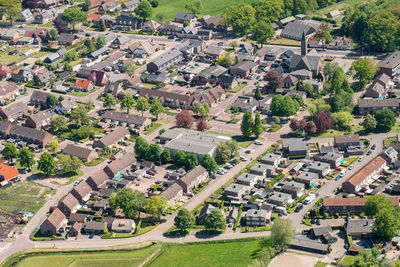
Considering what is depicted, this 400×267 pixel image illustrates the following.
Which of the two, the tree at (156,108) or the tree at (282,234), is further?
the tree at (156,108)

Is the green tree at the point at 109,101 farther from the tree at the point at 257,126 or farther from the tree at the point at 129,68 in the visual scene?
the tree at the point at 257,126

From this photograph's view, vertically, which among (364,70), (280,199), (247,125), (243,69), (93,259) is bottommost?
(93,259)

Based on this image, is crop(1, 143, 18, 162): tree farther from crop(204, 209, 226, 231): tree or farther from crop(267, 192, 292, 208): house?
crop(267, 192, 292, 208): house

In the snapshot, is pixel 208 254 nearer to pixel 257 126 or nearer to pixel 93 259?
pixel 93 259

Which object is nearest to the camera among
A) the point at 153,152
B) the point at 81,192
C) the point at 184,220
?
the point at 184,220

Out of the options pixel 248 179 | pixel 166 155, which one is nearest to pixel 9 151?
pixel 166 155

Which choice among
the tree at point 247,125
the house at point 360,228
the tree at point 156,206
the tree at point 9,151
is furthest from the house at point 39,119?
the house at point 360,228

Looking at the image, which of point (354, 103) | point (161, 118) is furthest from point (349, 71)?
point (161, 118)
